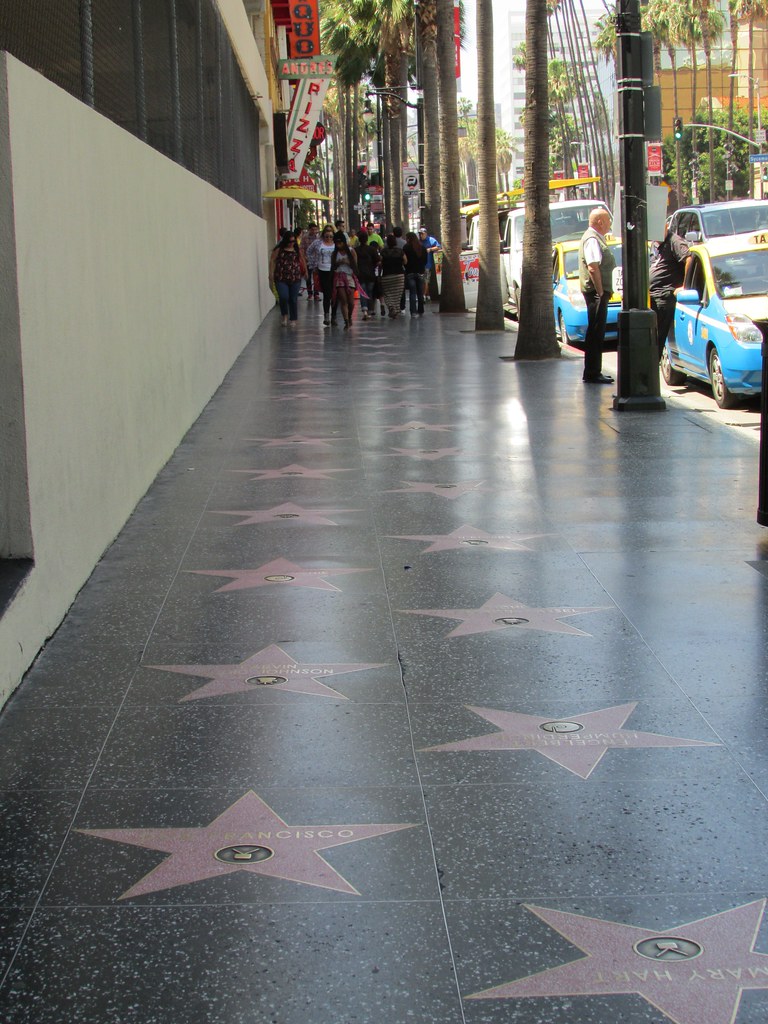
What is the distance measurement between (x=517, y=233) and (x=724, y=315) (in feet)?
51.6

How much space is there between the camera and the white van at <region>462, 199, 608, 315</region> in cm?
2708

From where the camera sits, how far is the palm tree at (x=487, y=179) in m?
22.6

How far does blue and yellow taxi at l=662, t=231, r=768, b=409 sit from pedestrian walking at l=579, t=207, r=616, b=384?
826 millimetres

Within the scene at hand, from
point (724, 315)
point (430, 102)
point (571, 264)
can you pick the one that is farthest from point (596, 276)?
point (430, 102)

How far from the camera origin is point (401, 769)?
175 inches

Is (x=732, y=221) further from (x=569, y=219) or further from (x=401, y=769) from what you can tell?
(x=401, y=769)

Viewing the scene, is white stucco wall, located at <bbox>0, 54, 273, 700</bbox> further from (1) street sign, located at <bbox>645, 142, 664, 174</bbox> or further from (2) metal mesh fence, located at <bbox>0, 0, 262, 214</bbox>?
(1) street sign, located at <bbox>645, 142, 664, 174</bbox>

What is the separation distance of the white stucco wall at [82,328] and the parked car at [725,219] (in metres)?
7.70

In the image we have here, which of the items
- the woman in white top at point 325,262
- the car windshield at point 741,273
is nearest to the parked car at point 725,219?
the car windshield at point 741,273

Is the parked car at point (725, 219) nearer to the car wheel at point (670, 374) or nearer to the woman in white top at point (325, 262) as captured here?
the car wheel at point (670, 374)

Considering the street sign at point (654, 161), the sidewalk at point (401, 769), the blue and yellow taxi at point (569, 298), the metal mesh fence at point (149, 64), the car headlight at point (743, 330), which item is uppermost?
the street sign at point (654, 161)

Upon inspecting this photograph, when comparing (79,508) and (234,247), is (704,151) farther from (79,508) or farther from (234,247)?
(79,508)

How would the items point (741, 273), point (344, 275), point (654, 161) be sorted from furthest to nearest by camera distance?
point (654, 161)
point (344, 275)
point (741, 273)

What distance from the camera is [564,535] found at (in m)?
7.91
